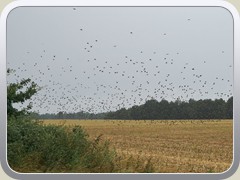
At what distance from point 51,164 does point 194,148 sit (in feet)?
7.17

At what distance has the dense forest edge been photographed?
542 inches

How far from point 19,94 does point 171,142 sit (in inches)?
93.3

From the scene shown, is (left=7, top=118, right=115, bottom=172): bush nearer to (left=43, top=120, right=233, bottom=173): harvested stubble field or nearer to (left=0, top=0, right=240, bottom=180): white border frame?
(left=43, top=120, right=233, bottom=173): harvested stubble field

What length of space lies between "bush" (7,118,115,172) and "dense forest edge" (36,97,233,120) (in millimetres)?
1100

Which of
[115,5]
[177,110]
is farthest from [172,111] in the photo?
[115,5]

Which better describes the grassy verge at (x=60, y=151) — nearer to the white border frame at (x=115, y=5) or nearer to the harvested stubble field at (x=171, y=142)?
the harvested stubble field at (x=171, y=142)

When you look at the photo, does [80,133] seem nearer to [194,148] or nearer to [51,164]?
[51,164]

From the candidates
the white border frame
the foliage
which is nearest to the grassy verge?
the white border frame

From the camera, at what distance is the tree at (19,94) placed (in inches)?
555

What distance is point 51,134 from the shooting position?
15.1m

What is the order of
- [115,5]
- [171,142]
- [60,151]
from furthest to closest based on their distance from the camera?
[60,151], [171,142], [115,5]

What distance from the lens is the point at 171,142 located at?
14414mm

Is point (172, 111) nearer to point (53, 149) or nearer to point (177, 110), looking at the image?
point (177, 110)

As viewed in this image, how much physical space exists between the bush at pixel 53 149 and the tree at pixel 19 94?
0.18m
